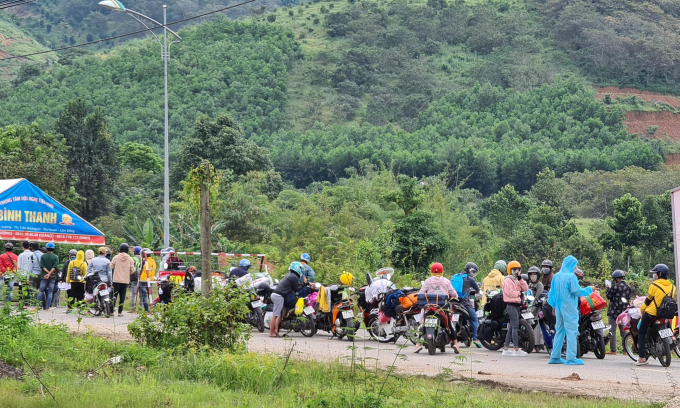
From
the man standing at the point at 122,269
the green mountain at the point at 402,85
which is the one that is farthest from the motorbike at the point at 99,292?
the green mountain at the point at 402,85

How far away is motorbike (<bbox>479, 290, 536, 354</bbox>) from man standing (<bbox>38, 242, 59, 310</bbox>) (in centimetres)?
1036

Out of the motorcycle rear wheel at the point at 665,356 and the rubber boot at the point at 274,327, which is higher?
the rubber boot at the point at 274,327

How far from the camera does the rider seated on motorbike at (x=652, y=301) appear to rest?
12.1 metres

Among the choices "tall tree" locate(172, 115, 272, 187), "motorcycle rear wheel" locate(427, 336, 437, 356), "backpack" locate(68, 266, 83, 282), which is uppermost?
"tall tree" locate(172, 115, 272, 187)

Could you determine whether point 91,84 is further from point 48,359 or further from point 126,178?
point 48,359

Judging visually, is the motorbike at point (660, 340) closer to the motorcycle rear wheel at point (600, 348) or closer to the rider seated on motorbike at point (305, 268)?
the motorcycle rear wheel at point (600, 348)

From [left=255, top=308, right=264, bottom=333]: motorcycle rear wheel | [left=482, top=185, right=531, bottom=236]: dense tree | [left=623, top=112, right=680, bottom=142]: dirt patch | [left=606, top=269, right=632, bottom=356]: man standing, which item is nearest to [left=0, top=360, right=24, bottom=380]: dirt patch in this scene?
[left=255, top=308, right=264, bottom=333]: motorcycle rear wheel

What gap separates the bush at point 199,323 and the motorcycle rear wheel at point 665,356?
20.4 ft

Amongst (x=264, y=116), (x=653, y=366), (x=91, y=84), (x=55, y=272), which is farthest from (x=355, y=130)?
(x=653, y=366)

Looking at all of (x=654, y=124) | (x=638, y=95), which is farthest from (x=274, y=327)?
(x=638, y=95)

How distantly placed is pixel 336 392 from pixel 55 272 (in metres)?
12.8

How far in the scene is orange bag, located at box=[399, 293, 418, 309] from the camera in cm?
1412

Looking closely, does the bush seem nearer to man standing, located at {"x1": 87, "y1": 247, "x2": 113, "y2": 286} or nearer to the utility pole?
the utility pole

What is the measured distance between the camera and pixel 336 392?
860 centimetres
